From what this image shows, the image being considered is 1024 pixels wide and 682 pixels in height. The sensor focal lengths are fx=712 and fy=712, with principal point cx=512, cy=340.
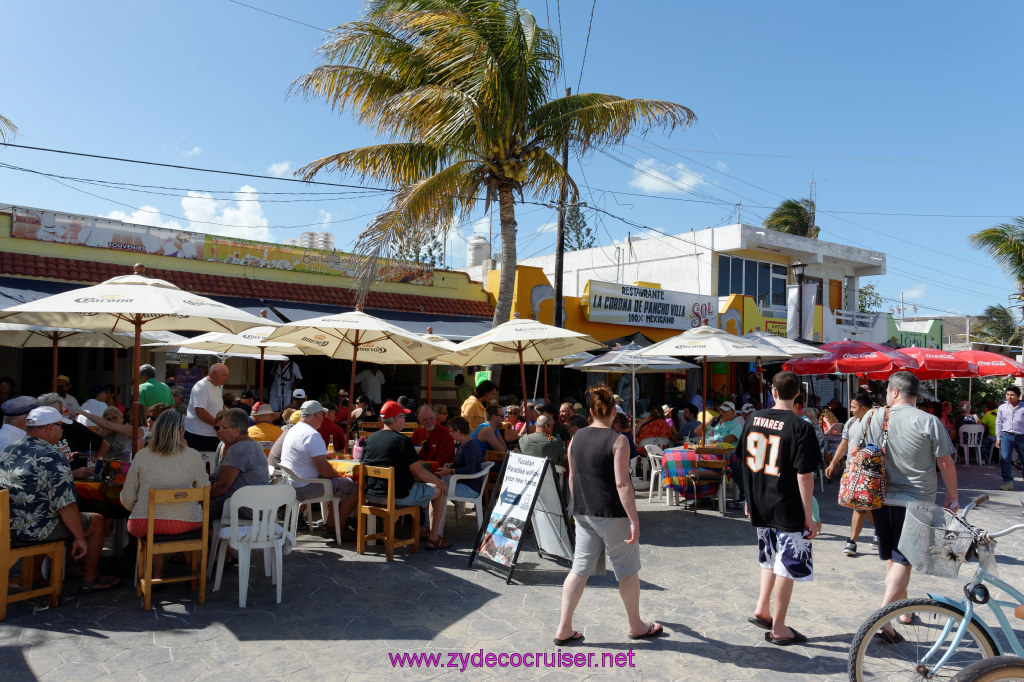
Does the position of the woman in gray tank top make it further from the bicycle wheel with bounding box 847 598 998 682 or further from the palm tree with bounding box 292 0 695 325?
the palm tree with bounding box 292 0 695 325

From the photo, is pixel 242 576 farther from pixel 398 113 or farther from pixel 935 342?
pixel 935 342

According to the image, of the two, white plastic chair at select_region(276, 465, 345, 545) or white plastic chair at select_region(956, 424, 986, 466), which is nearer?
white plastic chair at select_region(276, 465, 345, 545)

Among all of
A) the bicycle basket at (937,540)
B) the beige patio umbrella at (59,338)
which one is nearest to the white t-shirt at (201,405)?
the beige patio umbrella at (59,338)

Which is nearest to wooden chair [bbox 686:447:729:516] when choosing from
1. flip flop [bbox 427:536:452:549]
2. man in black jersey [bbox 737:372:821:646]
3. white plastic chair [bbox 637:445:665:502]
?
white plastic chair [bbox 637:445:665:502]

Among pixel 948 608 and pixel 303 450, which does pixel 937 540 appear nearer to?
pixel 948 608

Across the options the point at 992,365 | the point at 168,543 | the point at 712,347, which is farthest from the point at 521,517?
the point at 992,365

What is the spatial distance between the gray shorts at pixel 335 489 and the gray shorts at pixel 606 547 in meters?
3.10

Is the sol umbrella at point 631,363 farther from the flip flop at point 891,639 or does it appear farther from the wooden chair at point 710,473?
the flip flop at point 891,639

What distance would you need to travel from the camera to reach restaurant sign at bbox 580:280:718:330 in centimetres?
1852

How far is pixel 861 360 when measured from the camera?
1248 centimetres

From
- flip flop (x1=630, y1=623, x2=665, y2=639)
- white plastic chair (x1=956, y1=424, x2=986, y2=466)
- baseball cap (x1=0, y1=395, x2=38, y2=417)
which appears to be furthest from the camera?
white plastic chair (x1=956, y1=424, x2=986, y2=466)

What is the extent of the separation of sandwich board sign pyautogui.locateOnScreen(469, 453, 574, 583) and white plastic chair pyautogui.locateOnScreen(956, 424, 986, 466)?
13.6 m

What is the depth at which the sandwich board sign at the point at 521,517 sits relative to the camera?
237 inches

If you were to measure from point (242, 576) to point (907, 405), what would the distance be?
472 cm
